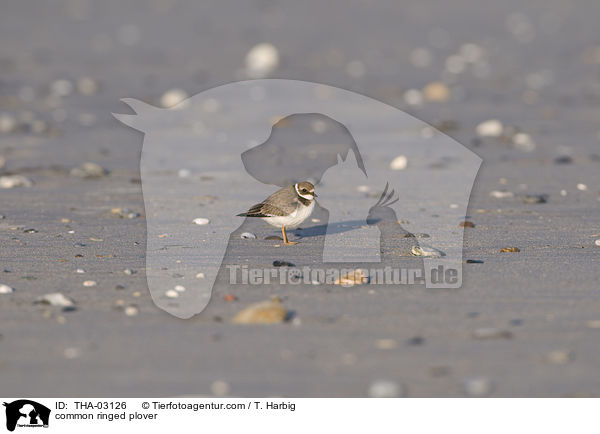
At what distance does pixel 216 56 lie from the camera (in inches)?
687

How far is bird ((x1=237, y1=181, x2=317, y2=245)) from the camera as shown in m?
6.06

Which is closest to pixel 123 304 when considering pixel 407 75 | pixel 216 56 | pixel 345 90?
pixel 345 90

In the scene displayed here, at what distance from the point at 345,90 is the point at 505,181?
5.96 meters

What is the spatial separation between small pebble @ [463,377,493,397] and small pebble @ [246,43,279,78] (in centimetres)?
1236

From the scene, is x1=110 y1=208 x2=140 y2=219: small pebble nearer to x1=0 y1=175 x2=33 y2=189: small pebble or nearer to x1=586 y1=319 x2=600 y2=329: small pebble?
x1=0 y1=175 x2=33 y2=189: small pebble

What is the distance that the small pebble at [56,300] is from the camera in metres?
4.87

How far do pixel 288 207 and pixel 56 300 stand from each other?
1779mm

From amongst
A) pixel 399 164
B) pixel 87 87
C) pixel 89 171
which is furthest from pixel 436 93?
pixel 89 171

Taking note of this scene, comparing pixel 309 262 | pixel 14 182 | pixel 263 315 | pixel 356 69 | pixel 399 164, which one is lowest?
pixel 263 315

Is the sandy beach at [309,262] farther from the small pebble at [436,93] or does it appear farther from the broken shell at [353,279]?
the broken shell at [353,279]

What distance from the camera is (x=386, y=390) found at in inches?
149

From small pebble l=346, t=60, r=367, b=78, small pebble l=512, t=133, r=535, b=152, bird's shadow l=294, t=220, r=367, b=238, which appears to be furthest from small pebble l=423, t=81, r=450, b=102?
bird's shadow l=294, t=220, r=367, b=238

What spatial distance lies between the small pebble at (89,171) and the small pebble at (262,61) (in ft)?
23.6

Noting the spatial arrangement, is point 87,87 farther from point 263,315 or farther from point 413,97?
point 263,315
